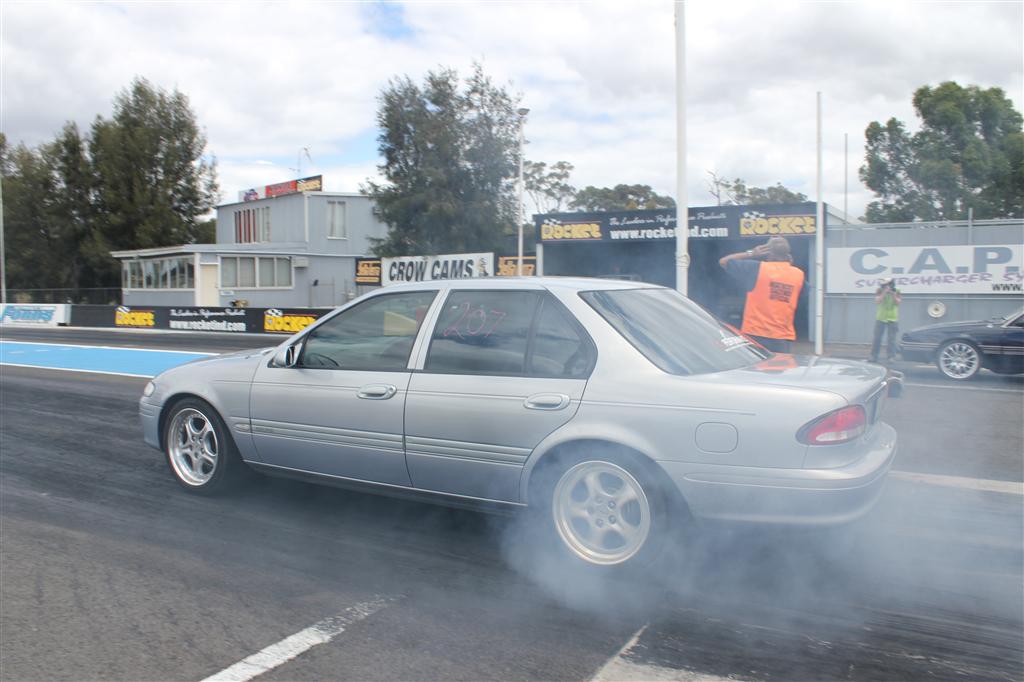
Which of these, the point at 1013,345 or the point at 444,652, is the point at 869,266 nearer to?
the point at 1013,345

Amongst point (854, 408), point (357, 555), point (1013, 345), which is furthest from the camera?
point (1013, 345)

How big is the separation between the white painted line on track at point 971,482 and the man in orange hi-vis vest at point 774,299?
1337 mm

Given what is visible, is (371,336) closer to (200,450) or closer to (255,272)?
(200,450)

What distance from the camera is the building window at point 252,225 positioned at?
1871 inches

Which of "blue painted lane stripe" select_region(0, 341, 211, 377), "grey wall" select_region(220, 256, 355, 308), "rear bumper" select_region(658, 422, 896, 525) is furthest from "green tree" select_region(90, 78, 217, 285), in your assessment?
"rear bumper" select_region(658, 422, 896, 525)

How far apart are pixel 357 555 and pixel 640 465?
1.73 metres

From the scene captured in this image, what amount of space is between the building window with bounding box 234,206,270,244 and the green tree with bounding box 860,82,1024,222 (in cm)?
3404

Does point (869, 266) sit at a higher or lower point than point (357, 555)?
higher

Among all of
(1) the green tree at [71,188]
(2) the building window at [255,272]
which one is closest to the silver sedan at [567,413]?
(2) the building window at [255,272]

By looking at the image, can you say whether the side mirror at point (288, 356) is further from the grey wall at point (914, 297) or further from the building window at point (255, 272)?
the building window at point (255, 272)

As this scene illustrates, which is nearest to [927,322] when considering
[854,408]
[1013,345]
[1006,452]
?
[1013,345]

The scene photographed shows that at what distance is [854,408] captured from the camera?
3.83m

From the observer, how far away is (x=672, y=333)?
443 centimetres

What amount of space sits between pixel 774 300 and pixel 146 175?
5349cm
